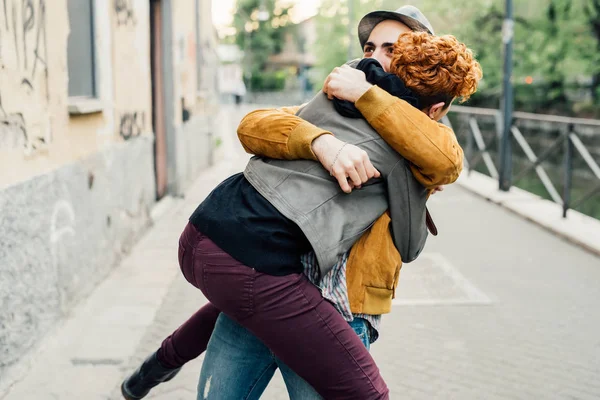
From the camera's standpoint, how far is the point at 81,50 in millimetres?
5480

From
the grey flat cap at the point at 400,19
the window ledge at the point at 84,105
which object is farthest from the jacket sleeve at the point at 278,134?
the window ledge at the point at 84,105

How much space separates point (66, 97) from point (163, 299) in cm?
153

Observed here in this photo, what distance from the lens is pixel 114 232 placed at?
5.95 m

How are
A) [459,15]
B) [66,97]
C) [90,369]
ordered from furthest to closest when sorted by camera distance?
[459,15] → [66,97] → [90,369]

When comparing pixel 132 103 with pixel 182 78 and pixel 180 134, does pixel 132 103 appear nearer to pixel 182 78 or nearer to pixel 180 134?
pixel 180 134

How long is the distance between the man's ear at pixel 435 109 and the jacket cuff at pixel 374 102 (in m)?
0.16

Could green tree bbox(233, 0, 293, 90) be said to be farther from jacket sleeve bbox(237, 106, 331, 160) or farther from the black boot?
jacket sleeve bbox(237, 106, 331, 160)

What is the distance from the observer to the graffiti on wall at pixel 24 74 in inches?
140

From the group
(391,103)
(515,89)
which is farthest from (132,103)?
(515,89)

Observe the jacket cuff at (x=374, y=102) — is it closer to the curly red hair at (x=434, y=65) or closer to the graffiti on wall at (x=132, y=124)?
the curly red hair at (x=434, y=65)

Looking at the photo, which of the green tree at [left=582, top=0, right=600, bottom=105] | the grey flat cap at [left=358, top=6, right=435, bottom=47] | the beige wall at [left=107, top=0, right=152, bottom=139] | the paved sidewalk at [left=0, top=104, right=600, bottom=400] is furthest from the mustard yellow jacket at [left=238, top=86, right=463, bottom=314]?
the green tree at [left=582, top=0, right=600, bottom=105]

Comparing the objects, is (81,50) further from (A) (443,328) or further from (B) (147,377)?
(B) (147,377)

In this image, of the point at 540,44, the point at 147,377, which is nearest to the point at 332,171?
the point at 147,377

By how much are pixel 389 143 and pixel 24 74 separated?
267 cm
